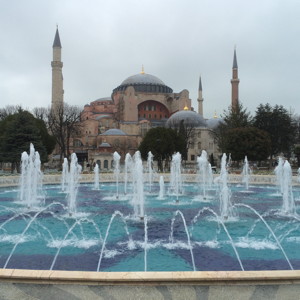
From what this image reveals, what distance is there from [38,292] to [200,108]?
66552 millimetres

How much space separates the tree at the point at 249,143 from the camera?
3064 cm

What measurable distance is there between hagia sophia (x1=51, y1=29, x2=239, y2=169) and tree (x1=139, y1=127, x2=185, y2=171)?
7.92m

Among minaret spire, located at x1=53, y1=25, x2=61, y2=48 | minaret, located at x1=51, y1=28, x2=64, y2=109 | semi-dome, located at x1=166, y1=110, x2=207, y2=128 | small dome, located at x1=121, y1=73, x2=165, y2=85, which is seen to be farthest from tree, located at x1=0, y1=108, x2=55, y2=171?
small dome, located at x1=121, y1=73, x2=165, y2=85

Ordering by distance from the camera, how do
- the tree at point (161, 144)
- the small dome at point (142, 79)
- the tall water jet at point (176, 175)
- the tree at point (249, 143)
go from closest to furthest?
the tall water jet at point (176, 175) → the tree at point (249, 143) → the tree at point (161, 144) → the small dome at point (142, 79)

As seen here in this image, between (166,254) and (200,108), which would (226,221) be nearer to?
(166,254)

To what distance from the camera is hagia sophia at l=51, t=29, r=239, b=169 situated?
48.6 meters

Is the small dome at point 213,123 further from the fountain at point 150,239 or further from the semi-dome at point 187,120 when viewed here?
the fountain at point 150,239

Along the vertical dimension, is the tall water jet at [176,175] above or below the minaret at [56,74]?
below

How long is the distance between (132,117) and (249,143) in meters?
31.0

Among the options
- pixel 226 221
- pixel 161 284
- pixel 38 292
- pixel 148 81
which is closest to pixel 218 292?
pixel 161 284

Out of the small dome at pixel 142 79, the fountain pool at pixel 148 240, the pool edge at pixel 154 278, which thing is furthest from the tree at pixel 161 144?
the small dome at pixel 142 79

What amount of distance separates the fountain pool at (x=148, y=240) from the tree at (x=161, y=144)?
21.1 meters

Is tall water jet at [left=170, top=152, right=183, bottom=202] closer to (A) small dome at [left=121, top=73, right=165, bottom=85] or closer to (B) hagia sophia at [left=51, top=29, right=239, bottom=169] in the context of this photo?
(B) hagia sophia at [left=51, top=29, right=239, bottom=169]

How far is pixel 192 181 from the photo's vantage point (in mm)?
21812
